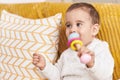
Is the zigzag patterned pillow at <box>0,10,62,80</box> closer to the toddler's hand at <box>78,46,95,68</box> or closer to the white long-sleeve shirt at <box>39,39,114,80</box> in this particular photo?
the white long-sleeve shirt at <box>39,39,114,80</box>

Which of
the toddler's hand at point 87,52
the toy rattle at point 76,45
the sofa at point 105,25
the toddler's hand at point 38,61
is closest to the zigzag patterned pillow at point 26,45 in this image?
the sofa at point 105,25

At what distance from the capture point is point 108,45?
4.45 feet

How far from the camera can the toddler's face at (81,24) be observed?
4.24 ft

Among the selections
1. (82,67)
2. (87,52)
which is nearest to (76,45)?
(87,52)

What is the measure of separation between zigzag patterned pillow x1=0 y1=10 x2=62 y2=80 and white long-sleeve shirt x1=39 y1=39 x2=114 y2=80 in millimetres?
82

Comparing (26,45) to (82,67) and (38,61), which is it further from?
(82,67)

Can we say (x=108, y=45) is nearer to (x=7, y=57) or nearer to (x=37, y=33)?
(x=37, y=33)

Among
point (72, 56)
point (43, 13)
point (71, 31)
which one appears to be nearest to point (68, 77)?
point (72, 56)

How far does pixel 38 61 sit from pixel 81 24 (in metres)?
0.28

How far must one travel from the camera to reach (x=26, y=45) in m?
1.46

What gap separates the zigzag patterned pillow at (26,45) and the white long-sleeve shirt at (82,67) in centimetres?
8

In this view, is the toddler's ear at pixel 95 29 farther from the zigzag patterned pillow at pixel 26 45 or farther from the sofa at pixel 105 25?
the zigzag patterned pillow at pixel 26 45

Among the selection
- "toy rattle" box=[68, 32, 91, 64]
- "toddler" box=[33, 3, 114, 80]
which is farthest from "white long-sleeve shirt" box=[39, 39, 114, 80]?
"toy rattle" box=[68, 32, 91, 64]

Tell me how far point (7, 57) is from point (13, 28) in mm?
172
